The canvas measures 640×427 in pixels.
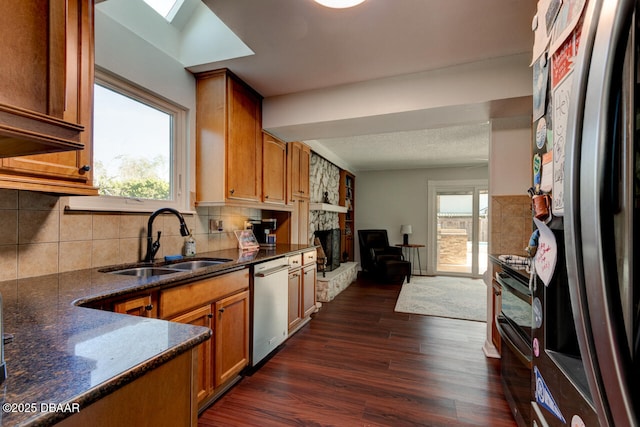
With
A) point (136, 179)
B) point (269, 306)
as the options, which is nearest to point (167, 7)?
point (136, 179)

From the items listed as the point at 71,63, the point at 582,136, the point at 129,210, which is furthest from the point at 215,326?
the point at 582,136

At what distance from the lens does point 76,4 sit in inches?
50.0

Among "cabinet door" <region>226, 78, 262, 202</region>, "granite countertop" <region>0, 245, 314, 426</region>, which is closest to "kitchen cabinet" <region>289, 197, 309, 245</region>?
"cabinet door" <region>226, 78, 262, 202</region>

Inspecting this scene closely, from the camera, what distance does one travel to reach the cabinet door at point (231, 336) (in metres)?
1.88

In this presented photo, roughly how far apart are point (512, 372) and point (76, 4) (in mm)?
2766

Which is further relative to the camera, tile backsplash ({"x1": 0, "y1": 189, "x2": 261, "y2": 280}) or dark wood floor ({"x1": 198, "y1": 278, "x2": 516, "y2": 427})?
dark wood floor ({"x1": 198, "y1": 278, "x2": 516, "y2": 427})

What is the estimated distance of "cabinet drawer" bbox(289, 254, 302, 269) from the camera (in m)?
2.89

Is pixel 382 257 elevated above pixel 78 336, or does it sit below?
below

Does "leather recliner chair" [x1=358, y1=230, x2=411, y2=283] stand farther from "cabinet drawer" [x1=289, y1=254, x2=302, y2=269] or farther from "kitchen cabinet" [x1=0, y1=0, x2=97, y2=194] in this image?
"kitchen cabinet" [x1=0, y1=0, x2=97, y2=194]

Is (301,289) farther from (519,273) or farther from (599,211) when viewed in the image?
(599,211)

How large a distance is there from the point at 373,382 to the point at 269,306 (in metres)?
0.98

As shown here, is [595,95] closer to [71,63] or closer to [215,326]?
[71,63]

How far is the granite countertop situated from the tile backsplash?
0.29 meters

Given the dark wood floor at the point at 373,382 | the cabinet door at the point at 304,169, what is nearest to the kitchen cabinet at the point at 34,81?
the dark wood floor at the point at 373,382
